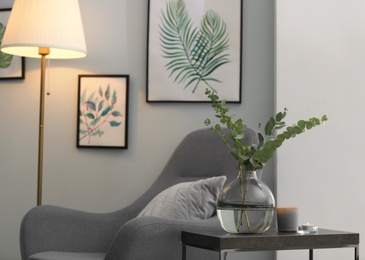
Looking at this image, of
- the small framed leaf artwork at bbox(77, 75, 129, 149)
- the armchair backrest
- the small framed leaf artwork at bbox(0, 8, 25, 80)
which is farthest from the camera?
the small framed leaf artwork at bbox(0, 8, 25, 80)

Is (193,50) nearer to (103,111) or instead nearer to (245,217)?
(103,111)

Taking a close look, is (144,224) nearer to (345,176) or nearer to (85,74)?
(345,176)

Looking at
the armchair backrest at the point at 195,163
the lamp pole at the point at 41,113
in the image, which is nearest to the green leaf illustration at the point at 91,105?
the lamp pole at the point at 41,113

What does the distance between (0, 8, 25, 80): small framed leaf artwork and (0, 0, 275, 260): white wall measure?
4 cm

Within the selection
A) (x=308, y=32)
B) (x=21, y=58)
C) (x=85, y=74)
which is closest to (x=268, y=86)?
(x=308, y=32)

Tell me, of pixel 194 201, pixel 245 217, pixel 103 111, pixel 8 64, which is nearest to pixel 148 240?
pixel 245 217

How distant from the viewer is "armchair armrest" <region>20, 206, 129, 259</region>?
339 centimetres

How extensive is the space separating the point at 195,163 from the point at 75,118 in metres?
0.88

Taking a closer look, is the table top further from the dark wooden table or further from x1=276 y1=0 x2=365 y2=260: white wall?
x1=276 y1=0 x2=365 y2=260: white wall

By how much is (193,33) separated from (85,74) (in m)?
0.67

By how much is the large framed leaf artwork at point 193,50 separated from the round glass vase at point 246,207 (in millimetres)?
1226

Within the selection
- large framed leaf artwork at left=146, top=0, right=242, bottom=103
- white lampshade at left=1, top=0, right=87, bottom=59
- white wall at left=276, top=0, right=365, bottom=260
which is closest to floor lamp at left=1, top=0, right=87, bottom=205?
white lampshade at left=1, top=0, right=87, bottom=59

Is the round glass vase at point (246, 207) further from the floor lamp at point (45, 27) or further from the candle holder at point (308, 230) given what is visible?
the floor lamp at point (45, 27)

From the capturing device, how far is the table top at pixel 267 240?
2704 millimetres
